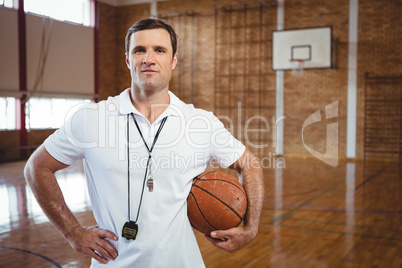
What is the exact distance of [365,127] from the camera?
10.4 metres

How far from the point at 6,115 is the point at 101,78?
3.43 m

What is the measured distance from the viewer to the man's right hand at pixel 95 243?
55.3 inches

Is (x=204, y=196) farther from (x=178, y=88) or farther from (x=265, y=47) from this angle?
(x=178, y=88)

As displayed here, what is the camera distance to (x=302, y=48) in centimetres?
1022

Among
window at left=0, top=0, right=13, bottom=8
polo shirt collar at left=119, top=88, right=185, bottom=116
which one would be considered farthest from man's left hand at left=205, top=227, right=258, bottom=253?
window at left=0, top=0, right=13, bottom=8

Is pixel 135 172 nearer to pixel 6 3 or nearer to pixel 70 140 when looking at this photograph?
pixel 70 140

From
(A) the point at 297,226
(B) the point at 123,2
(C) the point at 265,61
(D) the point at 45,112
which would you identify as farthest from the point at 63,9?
(A) the point at 297,226

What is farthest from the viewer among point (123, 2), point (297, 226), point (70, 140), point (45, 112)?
point (123, 2)

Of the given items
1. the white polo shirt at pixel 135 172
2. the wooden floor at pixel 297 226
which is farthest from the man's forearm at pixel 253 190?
the wooden floor at pixel 297 226

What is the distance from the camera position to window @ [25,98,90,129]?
1089cm

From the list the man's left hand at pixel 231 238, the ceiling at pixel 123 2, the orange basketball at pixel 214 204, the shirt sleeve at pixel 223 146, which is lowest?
the man's left hand at pixel 231 238

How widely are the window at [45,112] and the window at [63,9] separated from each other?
7.59ft

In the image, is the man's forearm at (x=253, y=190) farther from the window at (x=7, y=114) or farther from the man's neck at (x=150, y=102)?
the window at (x=7, y=114)

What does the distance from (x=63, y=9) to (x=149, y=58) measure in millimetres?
11293
